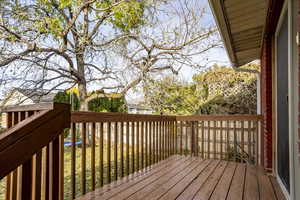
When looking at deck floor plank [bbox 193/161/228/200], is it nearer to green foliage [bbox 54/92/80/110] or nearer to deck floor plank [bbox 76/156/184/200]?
deck floor plank [bbox 76/156/184/200]

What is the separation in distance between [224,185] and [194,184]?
1.25ft

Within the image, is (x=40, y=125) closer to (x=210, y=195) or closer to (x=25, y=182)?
(x=25, y=182)

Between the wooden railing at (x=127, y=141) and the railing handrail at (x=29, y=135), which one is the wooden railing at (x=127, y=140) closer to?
the wooden railing at (x=127, y=141)

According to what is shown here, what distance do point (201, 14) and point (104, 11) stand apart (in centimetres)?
325

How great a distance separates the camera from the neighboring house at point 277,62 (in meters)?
1.66

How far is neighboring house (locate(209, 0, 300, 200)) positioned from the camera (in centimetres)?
166

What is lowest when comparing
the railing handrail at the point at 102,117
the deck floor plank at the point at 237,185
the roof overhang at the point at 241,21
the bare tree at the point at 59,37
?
the deck floor plank at the point at 237,185

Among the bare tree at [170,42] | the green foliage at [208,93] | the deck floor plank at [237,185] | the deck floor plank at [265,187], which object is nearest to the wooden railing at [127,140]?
the deck floor plank at [237,185]

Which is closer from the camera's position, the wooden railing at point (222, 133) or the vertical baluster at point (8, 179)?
the vertical baluster at point (8, 179)

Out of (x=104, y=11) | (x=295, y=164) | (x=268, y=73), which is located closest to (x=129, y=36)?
(x=104, y=11)

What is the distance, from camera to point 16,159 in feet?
2.47

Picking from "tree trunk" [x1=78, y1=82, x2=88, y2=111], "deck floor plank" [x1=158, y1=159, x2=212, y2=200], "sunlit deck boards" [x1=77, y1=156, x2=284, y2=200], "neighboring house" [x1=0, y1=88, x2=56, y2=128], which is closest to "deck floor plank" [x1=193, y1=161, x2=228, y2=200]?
"sunlit deck boards" [x1=77, y1=156, x2=284, y2=200]

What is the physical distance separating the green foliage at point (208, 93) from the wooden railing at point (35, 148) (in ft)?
19.8

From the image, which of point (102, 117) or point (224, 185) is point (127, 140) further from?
point (224, 185)
